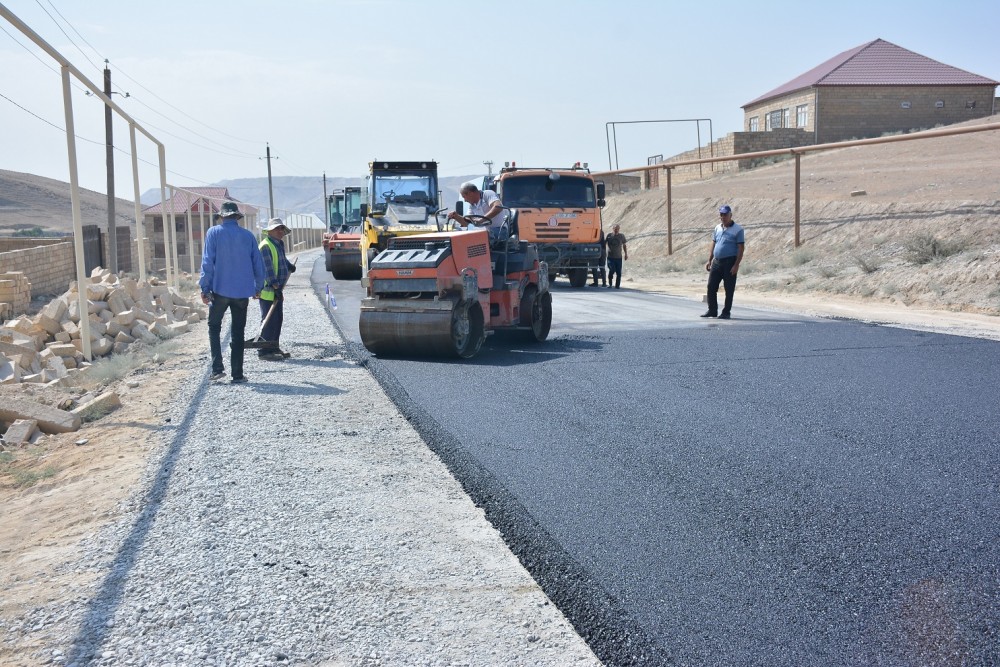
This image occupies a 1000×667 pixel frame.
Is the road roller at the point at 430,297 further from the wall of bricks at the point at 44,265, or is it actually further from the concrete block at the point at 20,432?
the wall of bricks at the point at 44,265

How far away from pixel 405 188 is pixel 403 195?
229 mm

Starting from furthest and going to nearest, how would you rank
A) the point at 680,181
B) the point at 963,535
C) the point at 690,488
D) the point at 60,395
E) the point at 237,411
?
the point at 680,181 → the point at 60,395 → the point at 237,411 → the point at 690,488 → the point at 963,535

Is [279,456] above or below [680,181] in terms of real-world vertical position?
below

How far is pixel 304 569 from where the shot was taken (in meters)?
4.24

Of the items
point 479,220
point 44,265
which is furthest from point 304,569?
point 44,265

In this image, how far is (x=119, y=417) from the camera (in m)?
8.13

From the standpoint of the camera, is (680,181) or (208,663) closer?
(208,663)

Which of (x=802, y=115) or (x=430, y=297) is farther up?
(x=802, y=115)

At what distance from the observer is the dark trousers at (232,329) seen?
9047mm

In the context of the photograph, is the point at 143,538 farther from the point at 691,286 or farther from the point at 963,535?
the point at 691,286

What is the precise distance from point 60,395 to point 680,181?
37.8 meters

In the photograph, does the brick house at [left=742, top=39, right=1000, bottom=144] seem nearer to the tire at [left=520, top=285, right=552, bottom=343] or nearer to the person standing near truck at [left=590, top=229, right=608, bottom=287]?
the person standing near truck at [left=590, top=229, right=608, bottom=287]

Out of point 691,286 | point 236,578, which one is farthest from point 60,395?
point 691,286

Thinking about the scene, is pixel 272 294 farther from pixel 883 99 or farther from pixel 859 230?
pixel 883 99
